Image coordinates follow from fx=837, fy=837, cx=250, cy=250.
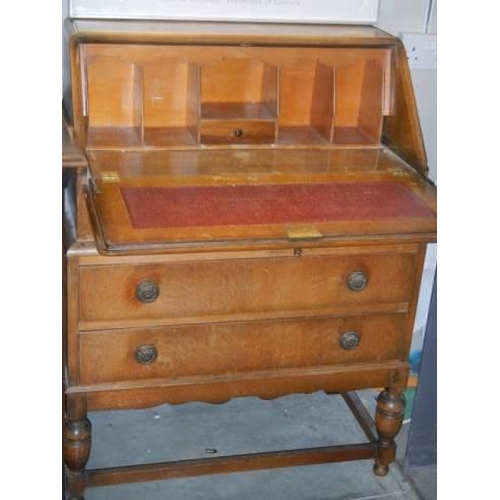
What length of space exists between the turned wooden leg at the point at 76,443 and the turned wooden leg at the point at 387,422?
2.46 ft

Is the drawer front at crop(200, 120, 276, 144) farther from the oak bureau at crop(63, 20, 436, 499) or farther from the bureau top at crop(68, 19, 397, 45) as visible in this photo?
the bureau top at crop(68, 19, 397, 45)

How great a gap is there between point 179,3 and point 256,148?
0.44m

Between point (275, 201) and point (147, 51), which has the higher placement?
point (147, 51)

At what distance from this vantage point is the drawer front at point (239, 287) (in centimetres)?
175

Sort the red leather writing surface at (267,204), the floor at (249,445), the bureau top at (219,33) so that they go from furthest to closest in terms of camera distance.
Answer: the floor at (249,445), the bureau top at (219,33), the red leather writing surface at (267,204)

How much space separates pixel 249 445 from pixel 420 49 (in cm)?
127

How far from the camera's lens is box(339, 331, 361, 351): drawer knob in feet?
6.42

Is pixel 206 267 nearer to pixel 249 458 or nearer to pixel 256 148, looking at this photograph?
pixel 256 148

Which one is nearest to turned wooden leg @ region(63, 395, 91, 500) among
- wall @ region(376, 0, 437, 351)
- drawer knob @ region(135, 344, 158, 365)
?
drawer knob @ region(135, 344, 158, 365)

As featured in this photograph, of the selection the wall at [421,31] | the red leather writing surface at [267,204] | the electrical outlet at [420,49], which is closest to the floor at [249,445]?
the wall at [421,31]

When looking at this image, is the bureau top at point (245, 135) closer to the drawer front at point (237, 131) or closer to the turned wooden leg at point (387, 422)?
the drawer front at point (237, 131)

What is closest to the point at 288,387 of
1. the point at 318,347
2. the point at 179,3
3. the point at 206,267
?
the point at 318,347

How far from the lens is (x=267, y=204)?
5.83 feet

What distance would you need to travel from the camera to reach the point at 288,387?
1997 millimetres
